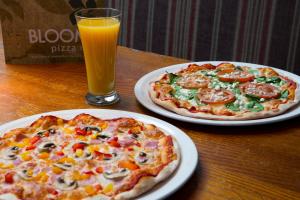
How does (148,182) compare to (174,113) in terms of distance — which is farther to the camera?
(174,113)

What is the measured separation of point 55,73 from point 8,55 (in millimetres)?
230

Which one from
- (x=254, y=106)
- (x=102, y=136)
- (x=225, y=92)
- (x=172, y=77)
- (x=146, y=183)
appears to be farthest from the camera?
(x=172, y=77)

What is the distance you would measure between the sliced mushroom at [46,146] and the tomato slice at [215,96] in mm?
548

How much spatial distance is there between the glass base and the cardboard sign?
0.42m

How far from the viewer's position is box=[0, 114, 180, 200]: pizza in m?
0.90

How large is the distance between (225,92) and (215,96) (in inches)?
2.3

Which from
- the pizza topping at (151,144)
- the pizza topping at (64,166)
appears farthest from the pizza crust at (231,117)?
the pizza topping at (64,166)

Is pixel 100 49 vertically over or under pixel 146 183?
over

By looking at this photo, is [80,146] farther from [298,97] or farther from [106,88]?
[298,97]

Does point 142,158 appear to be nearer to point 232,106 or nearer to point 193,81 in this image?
point 232,106

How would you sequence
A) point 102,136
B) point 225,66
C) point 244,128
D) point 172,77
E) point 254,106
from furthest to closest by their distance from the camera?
point 225,66, point 172,77, point 254,106, point 244,128, point 102,136

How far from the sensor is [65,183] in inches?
36.5

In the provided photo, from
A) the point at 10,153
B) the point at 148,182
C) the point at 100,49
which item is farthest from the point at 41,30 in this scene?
the point at 148,182

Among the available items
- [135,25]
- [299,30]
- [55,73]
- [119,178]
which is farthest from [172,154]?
[135,25]
